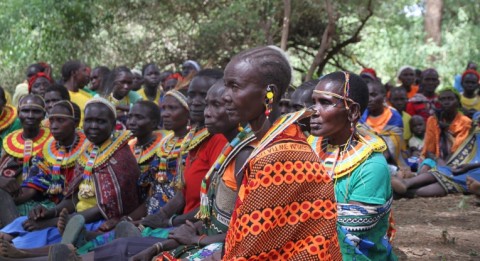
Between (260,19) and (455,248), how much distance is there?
836 cm

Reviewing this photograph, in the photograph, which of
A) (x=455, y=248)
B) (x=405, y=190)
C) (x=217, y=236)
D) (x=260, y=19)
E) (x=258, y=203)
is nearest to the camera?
(x=258, y=203)

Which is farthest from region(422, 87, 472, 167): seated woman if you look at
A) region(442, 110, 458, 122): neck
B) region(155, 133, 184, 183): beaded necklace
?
region(155, 133, 184, 183): beaded necklace

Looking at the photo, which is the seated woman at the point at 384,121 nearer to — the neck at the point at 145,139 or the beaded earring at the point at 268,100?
the neck at the point at 145,139

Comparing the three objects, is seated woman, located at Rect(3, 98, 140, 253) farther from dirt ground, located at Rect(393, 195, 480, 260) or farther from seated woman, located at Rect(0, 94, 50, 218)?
dirt ground, located at Rect(393, 195, 480, 260)

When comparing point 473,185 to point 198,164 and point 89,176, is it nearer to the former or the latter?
point 198,164

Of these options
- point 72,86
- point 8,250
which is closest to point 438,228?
point 8,250

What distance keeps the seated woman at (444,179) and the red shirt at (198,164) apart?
3.43 metres

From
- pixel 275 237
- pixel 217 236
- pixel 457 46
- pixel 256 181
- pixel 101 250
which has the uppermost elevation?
pixel 256 181

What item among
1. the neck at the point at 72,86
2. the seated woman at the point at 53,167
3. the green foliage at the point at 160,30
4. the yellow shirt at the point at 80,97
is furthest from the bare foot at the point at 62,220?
the green foliage at the point at 160,30

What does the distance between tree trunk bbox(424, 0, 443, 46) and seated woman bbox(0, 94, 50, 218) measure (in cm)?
1313

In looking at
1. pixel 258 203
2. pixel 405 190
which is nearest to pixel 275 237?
pixel 258 203

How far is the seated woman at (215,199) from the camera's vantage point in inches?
135

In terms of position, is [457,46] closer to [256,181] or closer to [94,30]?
[94,30]

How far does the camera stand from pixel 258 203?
9.04 ft
